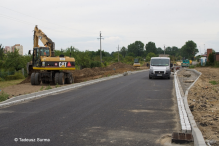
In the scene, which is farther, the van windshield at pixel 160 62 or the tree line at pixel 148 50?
the tree line at pixel 148 50

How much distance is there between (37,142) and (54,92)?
9.45 m

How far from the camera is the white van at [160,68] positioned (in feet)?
82.9

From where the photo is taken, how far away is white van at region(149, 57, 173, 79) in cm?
2527

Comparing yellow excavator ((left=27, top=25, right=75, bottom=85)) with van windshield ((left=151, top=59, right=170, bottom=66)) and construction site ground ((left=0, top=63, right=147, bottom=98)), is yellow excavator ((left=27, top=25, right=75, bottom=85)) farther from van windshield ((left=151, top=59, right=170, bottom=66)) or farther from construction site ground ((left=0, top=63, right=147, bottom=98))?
van windshield ((left=151, top=59, right=170, bottom=66))

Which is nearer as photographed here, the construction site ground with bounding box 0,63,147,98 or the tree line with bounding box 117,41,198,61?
the construction site ground with bounding box 0,63,147,98

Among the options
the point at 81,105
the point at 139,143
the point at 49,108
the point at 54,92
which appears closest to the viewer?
the point at 139,143

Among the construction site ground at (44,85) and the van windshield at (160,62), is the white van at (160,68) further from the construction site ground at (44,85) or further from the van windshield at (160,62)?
the construction site ground at (44,85)

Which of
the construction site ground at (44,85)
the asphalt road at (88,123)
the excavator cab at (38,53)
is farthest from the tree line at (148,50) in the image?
the asphalt road at (88,123)

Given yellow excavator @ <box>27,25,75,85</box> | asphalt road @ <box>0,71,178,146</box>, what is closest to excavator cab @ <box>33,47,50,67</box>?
yellow excavator @ <box>27,25,75,85</box>

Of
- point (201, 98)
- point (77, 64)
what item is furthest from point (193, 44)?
point (201, 98)

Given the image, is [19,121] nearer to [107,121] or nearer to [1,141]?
[1,141]

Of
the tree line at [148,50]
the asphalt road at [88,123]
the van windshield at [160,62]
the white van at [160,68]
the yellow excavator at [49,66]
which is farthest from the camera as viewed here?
the tree line at [148,50]

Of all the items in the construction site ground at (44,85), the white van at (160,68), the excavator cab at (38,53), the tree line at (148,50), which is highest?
the tree line at (148,50)

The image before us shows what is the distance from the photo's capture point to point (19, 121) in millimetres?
7891
